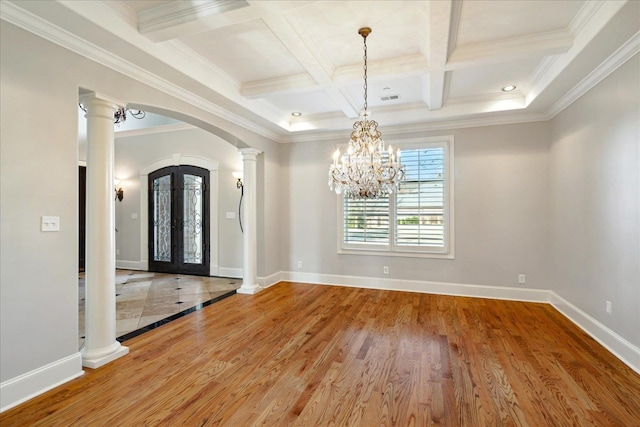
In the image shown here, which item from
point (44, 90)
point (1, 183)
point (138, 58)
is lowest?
point (1, 183)

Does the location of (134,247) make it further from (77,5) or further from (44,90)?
(77,5)

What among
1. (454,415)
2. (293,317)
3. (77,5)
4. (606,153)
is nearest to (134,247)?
(293,317)

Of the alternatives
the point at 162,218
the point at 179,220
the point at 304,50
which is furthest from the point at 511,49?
the point at 162,218

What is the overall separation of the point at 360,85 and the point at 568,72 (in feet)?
7.11

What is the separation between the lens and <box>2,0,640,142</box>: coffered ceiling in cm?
231

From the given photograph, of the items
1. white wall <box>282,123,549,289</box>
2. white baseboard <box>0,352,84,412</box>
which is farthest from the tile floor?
white wall <box>282,123,549,289</box>

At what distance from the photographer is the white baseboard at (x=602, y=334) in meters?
2.59

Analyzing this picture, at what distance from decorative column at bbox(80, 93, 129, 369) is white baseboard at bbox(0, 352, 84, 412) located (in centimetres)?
18

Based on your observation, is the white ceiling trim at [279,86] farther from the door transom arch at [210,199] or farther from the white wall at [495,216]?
the door transom arch at [210,199]

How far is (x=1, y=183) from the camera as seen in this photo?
2051 mm

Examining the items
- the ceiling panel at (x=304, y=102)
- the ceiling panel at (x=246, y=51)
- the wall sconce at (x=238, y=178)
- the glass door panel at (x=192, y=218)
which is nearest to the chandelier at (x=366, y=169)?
the ceiling panel at (x=246, y=51)

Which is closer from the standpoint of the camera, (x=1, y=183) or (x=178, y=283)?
(x=1, y=183)

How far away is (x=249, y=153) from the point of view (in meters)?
5.02

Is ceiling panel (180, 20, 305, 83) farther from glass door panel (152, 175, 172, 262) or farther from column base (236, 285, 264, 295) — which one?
glass door panel (152, 175, 172, 262)
